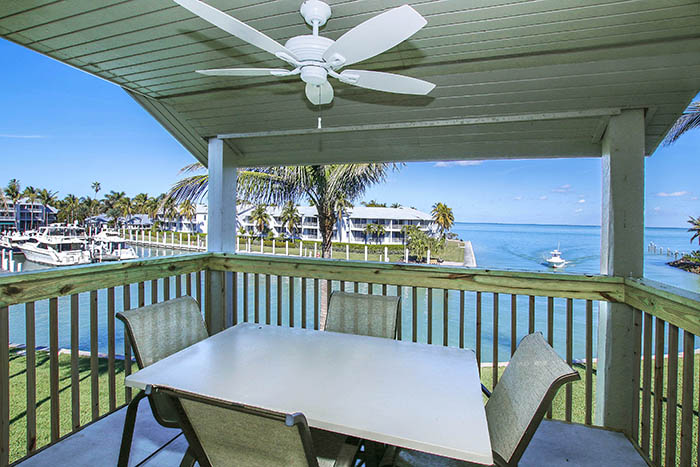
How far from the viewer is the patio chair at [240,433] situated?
2.94 ft

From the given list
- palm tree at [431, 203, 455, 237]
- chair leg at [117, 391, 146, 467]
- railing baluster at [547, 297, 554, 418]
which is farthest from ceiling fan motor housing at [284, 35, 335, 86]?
palm tree at [431, 203, 455, 237]

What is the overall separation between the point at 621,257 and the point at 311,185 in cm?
865

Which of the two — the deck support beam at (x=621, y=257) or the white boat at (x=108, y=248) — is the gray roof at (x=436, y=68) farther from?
the white boat at (x=108, y=248)

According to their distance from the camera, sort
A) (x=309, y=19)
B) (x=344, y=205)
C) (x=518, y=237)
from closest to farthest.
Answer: (x=309, y=19) → (x=344, y=205) → (x=518, y=237)

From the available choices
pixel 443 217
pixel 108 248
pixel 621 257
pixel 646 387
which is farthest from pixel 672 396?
pixel 443 217

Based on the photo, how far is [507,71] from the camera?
96.7 inches

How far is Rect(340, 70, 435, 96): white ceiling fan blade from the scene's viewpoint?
6.04ft

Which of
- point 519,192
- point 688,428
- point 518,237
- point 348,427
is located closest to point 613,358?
point 688,428

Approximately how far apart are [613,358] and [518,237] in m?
12.7

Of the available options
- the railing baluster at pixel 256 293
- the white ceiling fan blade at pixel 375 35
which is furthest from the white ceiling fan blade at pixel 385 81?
the railing baluster at pixel 256 293

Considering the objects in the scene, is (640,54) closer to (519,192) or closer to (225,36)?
(225,36)

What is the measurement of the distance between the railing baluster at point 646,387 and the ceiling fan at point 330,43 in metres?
1.93

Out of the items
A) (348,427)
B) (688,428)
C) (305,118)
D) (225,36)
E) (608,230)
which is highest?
(225,36)

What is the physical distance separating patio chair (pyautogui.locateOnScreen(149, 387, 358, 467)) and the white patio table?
156 mm
